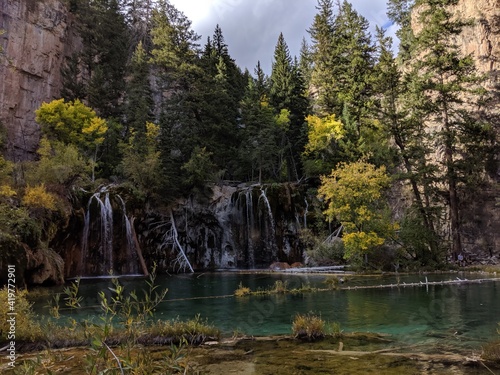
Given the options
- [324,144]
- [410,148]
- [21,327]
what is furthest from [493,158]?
[21,327]

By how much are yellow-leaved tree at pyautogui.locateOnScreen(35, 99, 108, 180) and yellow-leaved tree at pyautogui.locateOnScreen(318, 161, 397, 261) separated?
21.6 metres

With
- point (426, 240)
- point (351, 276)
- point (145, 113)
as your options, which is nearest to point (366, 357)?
point (351, 276)

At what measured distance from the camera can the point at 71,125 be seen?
116 ft

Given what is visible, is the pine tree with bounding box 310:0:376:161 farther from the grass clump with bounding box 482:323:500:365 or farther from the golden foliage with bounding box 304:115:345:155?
the grass clump with bounding box 482:323:500:365

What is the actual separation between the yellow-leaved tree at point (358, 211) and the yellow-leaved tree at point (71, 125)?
2159 centimetres

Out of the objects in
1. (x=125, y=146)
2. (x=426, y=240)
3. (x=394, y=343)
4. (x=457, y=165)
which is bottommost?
(x=394, y=343)

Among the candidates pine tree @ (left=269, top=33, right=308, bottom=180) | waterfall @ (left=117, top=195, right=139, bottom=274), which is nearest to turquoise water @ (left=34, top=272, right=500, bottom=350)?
waterfall @ (left=117, top=195, right=139, bottom=274)

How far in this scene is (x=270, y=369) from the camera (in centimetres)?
640

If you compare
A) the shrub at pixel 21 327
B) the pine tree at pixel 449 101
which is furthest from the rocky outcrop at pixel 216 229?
the shrub at pixel 21 327

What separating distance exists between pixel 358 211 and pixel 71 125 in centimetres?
2640

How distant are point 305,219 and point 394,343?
25910 mm

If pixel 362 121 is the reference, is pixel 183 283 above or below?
below

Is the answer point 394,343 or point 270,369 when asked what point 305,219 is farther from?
point 270,369

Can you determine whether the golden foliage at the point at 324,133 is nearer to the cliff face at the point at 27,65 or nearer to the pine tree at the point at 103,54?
the pine tree at the point at 103,54
